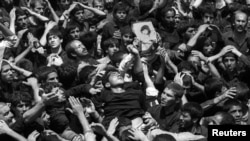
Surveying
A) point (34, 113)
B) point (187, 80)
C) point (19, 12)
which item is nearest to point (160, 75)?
point (187, 80)

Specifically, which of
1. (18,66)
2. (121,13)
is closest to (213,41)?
(121,13)

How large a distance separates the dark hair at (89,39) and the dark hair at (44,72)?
1.09m

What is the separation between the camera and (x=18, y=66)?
1441 cm

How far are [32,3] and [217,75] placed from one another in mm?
3052

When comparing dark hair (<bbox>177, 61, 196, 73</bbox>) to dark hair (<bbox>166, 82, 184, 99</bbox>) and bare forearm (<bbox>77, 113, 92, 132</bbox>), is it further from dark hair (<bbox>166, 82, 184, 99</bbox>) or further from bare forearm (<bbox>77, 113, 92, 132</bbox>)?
bare forearm (<bbox>77, 113, 92, 132</bbox>)

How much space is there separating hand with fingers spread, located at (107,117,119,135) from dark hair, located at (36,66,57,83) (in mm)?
1252

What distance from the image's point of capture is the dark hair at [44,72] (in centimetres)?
1384

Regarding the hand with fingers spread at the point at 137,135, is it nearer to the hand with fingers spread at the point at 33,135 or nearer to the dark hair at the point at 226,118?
the dark hair at the point at 226,118

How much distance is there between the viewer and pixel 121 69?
13961mm

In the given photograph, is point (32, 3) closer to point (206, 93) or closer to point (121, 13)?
point (121, 13)

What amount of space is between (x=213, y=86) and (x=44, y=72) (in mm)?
2013

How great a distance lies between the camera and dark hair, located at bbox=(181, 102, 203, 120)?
1262cm

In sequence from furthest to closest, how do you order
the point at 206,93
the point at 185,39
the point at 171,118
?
the point at 185,39, the point at 206,93, the point at 171,118

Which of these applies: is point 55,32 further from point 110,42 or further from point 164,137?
point 164,137
